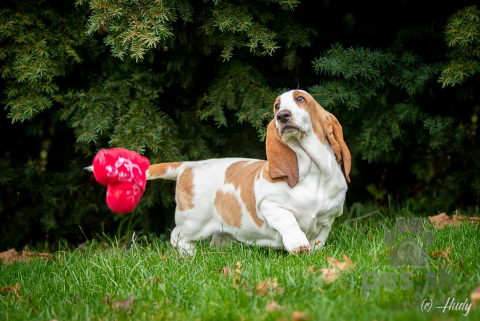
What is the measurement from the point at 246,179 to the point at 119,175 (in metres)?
1.31

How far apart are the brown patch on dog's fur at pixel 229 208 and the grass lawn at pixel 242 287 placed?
0.30m

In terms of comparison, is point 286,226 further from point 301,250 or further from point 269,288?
point 269,288

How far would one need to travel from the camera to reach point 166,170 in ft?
14.7

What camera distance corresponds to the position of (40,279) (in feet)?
11.8

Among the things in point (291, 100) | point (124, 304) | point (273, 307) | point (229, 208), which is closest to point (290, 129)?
point (291, 100)

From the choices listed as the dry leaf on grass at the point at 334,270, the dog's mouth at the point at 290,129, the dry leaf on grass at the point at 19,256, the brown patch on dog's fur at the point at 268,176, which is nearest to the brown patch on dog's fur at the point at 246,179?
the brown patch on dog's fur at the point at 268,176

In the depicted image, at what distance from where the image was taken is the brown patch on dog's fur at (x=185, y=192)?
4406 millimetres

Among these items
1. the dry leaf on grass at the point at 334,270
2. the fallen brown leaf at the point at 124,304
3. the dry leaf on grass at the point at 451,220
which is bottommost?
the dry leaf on grass at the point at 451,220

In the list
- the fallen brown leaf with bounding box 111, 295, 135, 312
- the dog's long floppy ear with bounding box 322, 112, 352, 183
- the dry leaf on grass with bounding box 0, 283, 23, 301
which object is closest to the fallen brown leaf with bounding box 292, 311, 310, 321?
the fallen brown leaf with bounding box 111, 295, 135, 312

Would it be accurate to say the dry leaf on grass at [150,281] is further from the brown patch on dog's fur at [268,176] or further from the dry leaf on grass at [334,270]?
the brown patch on dog's fur at [268,176]

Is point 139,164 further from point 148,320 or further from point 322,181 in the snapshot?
point 322,181

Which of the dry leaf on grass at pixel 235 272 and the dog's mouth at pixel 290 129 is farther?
the dog's mouth at pixel 290 129

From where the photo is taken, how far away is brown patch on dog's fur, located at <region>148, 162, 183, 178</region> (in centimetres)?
441

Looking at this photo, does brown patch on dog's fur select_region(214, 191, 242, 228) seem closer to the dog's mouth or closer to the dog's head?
the dog's head
